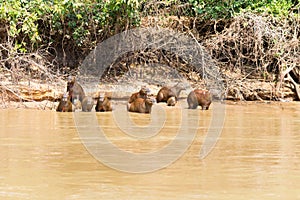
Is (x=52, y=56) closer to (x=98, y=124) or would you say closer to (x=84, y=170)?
(x=98, y=124)

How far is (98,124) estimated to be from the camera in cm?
899

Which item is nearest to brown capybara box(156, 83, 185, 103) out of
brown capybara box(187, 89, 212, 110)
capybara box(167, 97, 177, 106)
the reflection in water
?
capybara box(167, 97, 177, 106)

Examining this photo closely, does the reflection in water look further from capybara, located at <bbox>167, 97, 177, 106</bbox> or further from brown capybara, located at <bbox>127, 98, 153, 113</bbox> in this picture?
capybara, located at <bbox>167, 97, 177, 106</bbox>

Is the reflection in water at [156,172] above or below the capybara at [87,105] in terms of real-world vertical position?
below

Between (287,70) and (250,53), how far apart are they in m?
0.82

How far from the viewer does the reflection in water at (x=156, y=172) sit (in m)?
4.60

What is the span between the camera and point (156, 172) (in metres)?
5.32

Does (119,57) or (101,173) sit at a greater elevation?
(119,57)

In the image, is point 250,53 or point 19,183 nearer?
point 19,183

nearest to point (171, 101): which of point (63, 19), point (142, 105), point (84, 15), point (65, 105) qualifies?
point (142, 105)

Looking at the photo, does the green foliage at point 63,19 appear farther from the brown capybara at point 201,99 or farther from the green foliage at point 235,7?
the brown capybara at point 201,99

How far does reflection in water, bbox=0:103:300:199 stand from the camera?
4.60 meters

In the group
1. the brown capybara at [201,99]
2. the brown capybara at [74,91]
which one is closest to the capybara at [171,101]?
the brown capybara at [201,99]

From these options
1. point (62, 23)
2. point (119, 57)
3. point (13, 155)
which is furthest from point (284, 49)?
point (13, 155)
